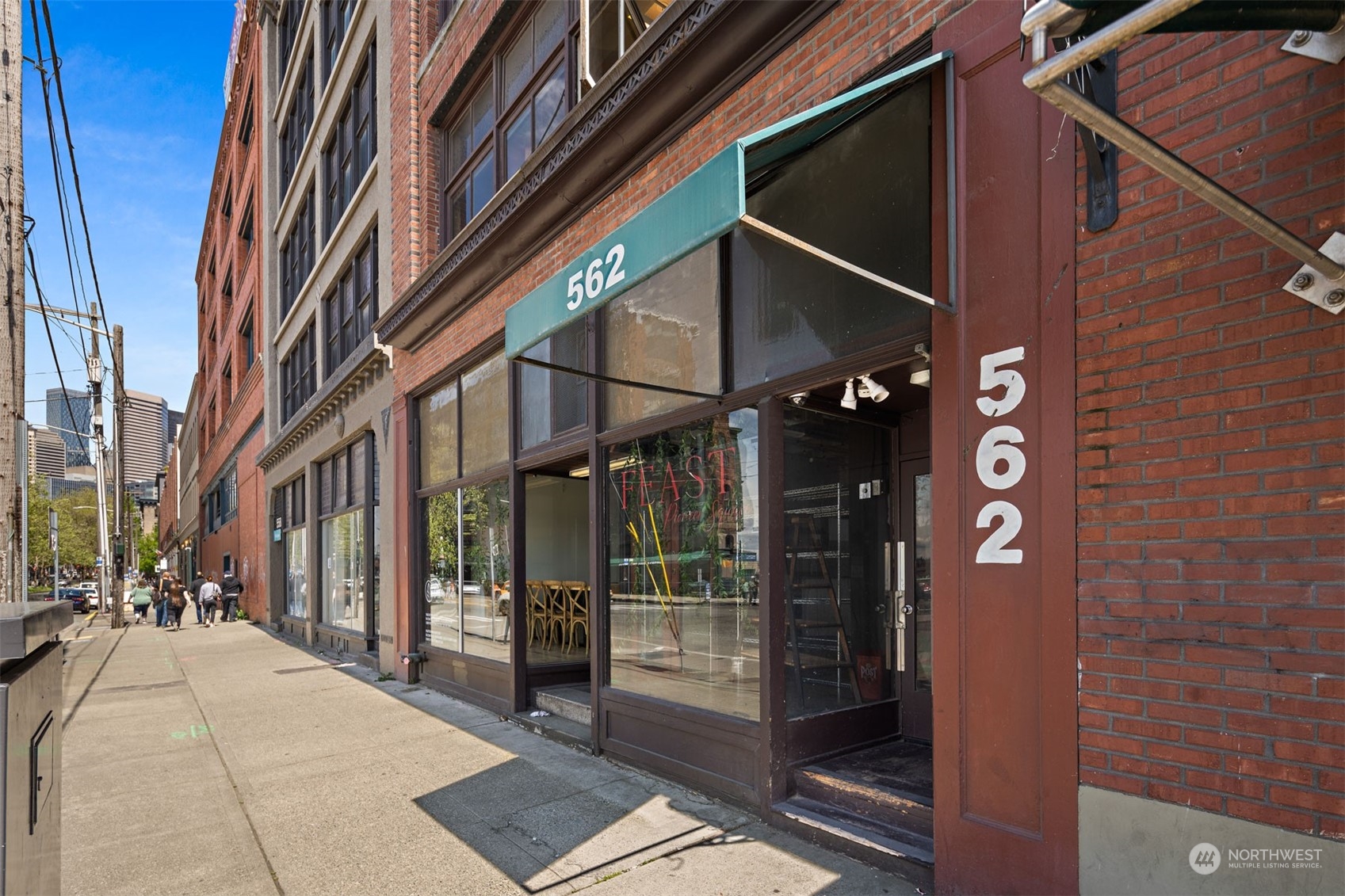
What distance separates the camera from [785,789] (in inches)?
212

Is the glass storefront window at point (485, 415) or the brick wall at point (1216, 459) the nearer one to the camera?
the brick wall at point (1216, 459)

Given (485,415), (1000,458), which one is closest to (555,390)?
(485,415)

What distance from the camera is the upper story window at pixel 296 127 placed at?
67.6ft

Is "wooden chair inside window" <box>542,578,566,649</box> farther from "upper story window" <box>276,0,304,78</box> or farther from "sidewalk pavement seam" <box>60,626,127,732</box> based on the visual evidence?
"upper story window" <box>276,0,304,78</box>

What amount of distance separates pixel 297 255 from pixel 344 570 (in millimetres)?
9989

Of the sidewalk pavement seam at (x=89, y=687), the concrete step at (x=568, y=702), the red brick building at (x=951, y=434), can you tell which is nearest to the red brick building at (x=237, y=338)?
the sidewalk pavement seam at (x=89, y=687)

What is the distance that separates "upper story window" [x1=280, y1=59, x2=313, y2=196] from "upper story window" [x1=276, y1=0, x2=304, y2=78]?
120 cm

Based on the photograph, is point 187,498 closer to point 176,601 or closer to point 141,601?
point 141,601

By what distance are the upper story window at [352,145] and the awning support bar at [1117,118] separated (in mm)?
13934

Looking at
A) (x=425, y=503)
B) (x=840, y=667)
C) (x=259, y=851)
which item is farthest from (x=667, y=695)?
(x=425, y=503)

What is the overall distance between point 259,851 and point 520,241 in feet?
20.1

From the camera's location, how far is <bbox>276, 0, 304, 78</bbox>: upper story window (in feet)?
72.8

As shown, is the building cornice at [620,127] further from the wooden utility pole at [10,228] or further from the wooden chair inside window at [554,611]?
the wooden utility pole at [10,228]

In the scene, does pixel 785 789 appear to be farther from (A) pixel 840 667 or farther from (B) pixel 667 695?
(B) pixel 667 695
